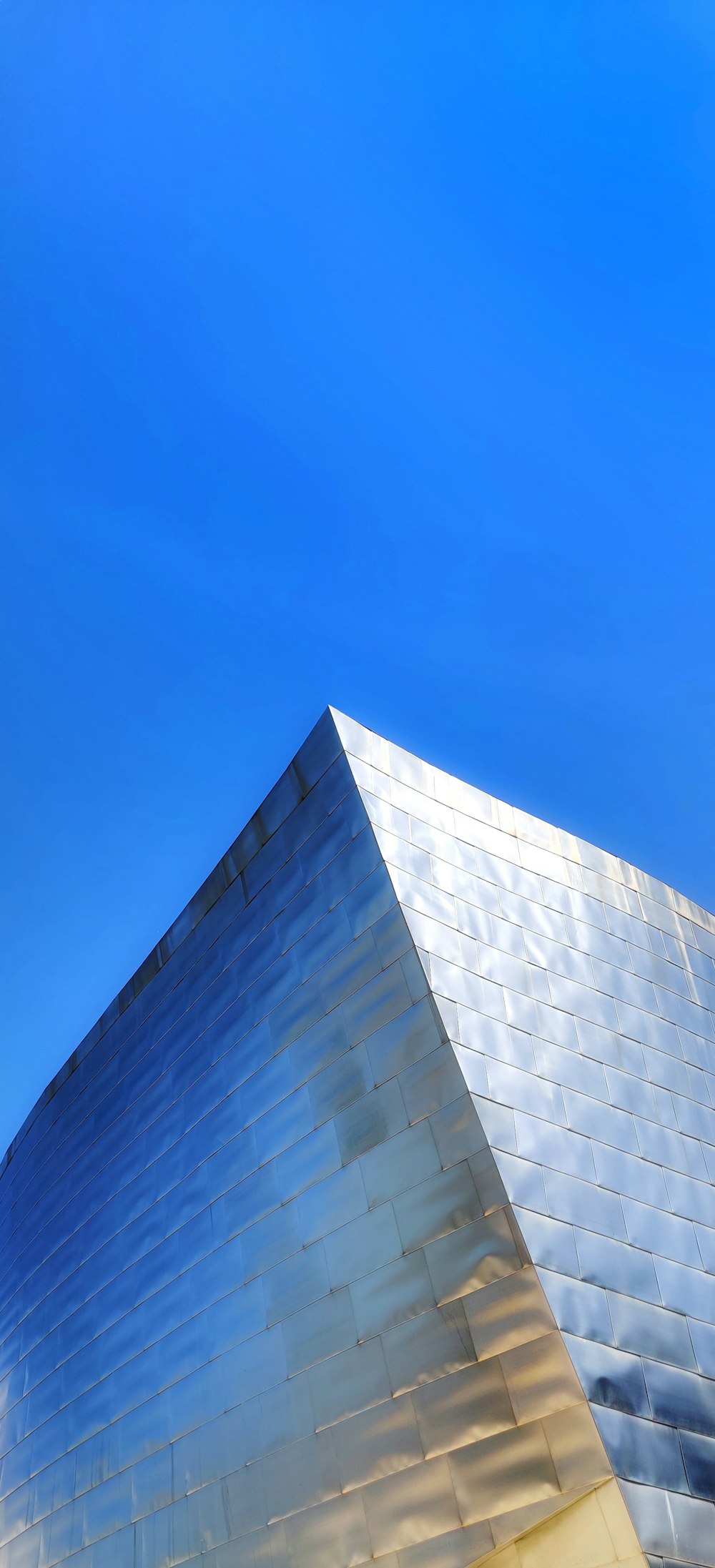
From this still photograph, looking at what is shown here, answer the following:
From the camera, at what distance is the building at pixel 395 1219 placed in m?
8.49

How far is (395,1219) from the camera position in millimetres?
9781

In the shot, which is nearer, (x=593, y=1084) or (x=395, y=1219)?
(x=395, y=1219)

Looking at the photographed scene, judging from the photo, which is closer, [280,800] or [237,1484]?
[237,1484]

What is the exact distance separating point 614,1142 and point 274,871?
18.4 feet

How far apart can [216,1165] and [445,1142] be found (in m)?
4.76

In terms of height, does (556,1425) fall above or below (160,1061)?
below

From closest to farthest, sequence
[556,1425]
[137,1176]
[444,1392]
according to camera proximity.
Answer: [556,1425], [444,1392], [137,1176]

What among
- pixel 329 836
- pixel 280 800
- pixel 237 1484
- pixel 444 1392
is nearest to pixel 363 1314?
pixel 444 1392

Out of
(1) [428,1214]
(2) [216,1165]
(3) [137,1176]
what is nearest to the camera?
(1) [428,1214]

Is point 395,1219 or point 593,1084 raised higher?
point 593,1084

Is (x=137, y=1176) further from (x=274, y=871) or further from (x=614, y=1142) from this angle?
(x=614, y=1142)

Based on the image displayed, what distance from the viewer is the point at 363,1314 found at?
979 cm

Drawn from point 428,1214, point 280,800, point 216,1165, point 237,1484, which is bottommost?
point 237,1484

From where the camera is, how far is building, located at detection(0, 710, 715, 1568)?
8.49 m
